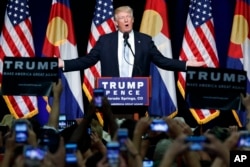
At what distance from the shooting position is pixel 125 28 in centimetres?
845

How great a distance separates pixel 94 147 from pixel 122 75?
2.57m

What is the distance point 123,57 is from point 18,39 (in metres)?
3.20

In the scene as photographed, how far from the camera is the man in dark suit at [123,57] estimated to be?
27.2 ft

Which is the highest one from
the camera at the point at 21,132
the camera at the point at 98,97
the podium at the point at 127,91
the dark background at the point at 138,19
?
the dark background at the point at 138,19

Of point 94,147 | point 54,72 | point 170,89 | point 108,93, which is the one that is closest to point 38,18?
point 170,89

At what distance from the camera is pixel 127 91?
7.59 metres

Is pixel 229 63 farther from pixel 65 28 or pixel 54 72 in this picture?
pixel 54 72

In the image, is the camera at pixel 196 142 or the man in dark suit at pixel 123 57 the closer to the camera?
the camera at pixel 196 142

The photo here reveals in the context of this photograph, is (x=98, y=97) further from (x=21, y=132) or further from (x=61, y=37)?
(x=61, y=37)

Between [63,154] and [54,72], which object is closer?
[63,154]

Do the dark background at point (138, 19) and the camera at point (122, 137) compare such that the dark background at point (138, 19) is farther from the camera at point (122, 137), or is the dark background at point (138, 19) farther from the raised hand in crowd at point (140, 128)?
the camera at point (122, 137)

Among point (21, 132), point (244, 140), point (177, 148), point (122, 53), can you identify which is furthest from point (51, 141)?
point (122, 53)

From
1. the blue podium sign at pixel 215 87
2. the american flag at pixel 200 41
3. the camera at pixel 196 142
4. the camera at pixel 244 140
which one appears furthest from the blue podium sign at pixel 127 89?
the american flag at pixel 200 41

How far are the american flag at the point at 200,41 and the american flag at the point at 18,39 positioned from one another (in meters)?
1.91
